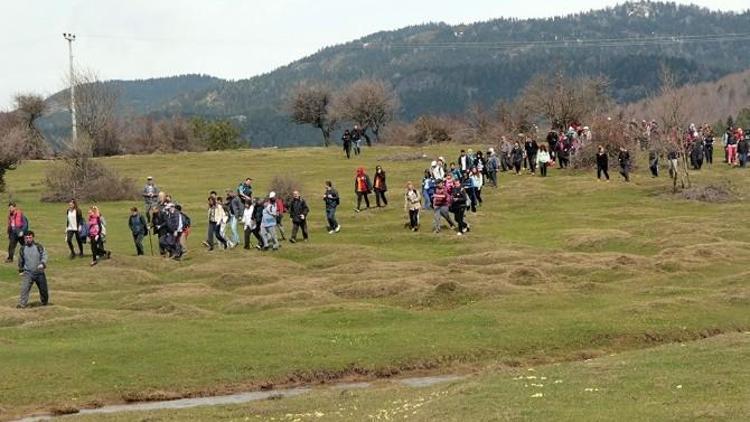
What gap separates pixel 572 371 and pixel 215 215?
2547 cm

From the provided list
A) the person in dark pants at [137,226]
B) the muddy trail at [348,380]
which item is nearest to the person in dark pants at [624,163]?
the person in dark pants at [137,226]

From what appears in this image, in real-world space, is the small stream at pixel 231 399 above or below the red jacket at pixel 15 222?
below

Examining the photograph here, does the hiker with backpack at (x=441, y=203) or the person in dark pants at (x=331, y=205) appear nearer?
the hiker with backpack at (x=441, y=203)

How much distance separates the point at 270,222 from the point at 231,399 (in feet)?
67.2

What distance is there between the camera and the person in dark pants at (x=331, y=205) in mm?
48781

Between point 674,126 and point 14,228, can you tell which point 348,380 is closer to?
point 14,228

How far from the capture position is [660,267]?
129 feet

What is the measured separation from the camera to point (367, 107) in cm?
13425

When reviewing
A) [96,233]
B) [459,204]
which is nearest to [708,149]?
[459,204]

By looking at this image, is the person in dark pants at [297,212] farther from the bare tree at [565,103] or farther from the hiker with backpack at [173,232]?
the bare tree at [565,103]

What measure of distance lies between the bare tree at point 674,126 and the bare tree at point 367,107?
2641 inches

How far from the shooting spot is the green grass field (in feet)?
74.8

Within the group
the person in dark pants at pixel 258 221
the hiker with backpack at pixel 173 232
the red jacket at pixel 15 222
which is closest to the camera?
the red jacket at pixel 15 222

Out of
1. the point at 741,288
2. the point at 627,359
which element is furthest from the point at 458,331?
the point at 741,288
